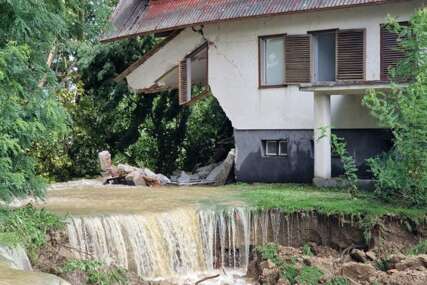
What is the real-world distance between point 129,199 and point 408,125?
5984 mm

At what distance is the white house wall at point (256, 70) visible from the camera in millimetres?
15086

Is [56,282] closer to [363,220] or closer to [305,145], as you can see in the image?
[363,220]

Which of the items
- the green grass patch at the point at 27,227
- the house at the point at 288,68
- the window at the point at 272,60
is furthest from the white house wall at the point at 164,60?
the green grass patch at the point at 27,227

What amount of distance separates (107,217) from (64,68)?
15.3 m

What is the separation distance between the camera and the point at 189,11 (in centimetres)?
1767

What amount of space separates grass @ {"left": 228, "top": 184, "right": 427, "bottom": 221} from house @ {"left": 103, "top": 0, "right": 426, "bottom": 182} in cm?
135

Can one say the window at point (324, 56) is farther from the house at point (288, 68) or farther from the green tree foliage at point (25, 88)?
the green tree foliage at point (25, 88)

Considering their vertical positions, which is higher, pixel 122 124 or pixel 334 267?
pixel 122 124

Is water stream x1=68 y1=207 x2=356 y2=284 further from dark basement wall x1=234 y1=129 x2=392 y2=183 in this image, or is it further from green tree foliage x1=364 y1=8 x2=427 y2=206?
dark basement wall x1=234 y1=129 x2=392 y2=183

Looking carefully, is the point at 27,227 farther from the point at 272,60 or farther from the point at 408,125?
the point at 272,60

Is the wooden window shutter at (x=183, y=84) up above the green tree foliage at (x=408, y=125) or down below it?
above

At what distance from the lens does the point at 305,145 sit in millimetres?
15977

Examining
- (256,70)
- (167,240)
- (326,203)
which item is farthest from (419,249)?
(256,70)

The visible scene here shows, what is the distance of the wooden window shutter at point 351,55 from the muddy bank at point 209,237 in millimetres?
4652
